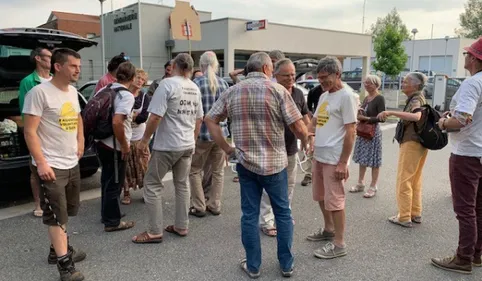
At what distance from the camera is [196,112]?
3836 mm

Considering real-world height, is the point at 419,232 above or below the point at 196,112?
below

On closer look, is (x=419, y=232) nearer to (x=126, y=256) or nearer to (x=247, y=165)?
(x=247, y=165)

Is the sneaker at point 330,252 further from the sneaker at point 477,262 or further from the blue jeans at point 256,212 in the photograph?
the sneaker at point 477,262

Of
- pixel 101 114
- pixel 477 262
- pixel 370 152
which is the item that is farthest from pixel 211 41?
pixel 477 262

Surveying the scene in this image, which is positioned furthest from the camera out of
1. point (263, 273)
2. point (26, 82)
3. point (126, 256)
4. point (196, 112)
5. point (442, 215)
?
point (442, 215)

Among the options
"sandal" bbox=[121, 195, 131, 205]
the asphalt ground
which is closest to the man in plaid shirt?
the asphalt ground

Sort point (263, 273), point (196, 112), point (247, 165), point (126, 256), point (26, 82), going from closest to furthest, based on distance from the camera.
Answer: point (247, 165)
point (263, 273)
point (126, 256)
point (196, 112)
point (26, 82)

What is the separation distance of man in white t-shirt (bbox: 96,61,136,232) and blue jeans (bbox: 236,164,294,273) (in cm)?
126

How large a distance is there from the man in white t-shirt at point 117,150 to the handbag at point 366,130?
2.96 meters

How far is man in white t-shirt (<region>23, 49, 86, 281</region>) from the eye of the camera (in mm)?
2748

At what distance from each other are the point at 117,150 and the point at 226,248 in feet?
4.63

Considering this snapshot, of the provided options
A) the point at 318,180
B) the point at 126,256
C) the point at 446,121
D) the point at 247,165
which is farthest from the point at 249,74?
the point at 126,256

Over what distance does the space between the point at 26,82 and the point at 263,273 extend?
3.19 meters

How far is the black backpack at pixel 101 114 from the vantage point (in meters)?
3.63
